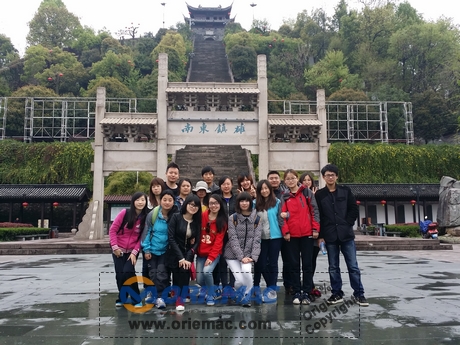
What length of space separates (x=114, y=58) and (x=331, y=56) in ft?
80.4

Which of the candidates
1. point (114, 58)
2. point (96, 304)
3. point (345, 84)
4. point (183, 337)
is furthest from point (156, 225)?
point (114, 58)

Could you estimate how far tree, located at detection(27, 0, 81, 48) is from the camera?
5706 centimetres

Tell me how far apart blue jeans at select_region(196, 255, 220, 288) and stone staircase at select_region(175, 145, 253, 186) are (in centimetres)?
1462

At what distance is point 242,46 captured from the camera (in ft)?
160

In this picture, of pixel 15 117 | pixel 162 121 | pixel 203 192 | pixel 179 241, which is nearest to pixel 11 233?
pixel 162 121

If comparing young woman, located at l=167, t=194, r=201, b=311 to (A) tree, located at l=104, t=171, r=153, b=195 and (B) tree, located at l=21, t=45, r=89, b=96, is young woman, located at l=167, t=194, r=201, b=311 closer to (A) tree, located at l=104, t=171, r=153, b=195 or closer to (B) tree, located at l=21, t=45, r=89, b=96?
(A) tree, located at l=104, t=171, r=153, b=195

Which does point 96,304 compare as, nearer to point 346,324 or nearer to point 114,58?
point 346,324

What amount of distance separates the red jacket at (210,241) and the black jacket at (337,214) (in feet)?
4.19

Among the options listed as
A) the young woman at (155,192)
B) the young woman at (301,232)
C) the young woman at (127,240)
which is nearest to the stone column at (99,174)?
the young woman at (155,192)

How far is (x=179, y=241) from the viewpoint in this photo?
466cm

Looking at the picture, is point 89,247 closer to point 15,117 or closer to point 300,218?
point 300,218

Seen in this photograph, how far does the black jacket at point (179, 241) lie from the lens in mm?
4609

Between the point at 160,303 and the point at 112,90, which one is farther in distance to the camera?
the point at 112,90

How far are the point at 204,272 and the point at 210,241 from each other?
0.37 metres
